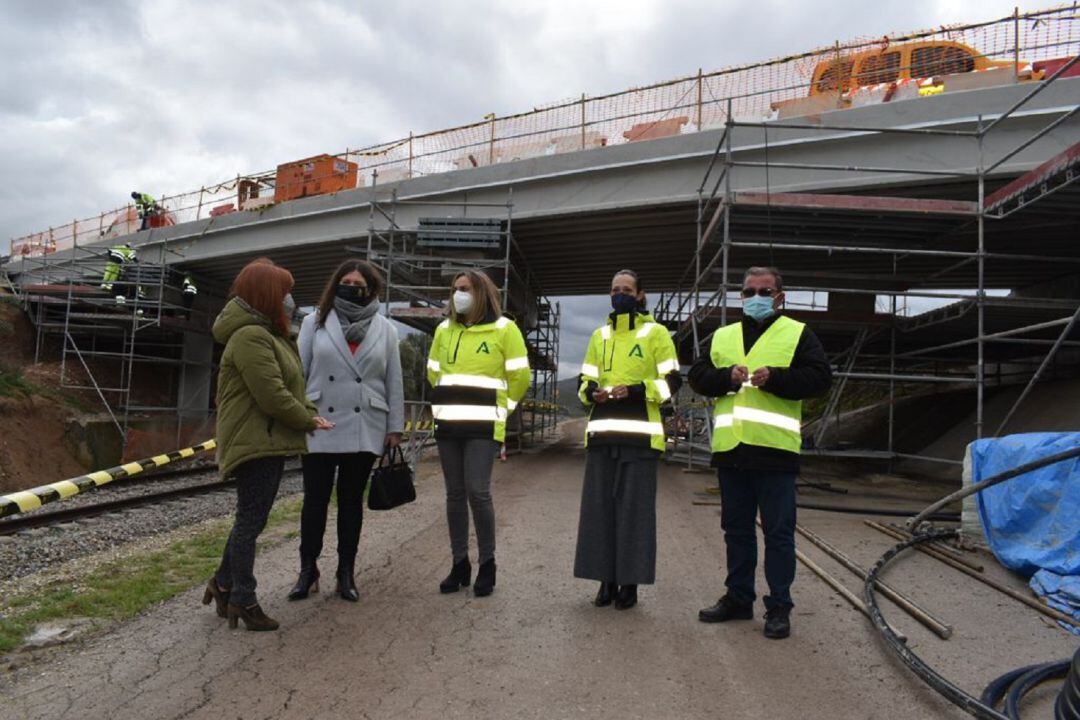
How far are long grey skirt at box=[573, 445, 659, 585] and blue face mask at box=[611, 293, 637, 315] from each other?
82cm

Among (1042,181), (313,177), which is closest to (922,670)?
(1042,181)

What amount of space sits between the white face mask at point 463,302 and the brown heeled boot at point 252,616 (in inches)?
75.9

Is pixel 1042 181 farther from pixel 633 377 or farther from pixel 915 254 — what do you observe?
pixel 633 377

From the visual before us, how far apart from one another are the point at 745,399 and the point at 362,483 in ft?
7.20

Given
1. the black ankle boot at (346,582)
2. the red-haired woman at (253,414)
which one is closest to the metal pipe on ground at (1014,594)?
the black ankle boot at (346,582)

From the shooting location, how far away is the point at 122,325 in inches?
715

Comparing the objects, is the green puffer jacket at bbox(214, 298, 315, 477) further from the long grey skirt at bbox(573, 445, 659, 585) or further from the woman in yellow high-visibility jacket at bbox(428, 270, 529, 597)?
the long grey skirt at bbox(573, 445, 659, 585)

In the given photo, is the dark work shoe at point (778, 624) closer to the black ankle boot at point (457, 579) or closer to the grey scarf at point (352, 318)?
the black ankle boot at point (457, 579)

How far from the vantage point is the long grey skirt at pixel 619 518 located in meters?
3.72

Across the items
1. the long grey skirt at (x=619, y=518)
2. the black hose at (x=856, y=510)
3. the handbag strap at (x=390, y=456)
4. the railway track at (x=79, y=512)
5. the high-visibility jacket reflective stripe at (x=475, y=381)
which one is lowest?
the railway track at (x=79, y=512)

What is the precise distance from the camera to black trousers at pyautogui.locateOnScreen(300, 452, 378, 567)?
→ 3.66m

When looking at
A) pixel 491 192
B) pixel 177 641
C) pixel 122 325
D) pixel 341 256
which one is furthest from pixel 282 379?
pixel 122 325

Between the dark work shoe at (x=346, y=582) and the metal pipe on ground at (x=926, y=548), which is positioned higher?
the dark work shoe at (x=346, y=582)

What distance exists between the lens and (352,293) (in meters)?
3.77
